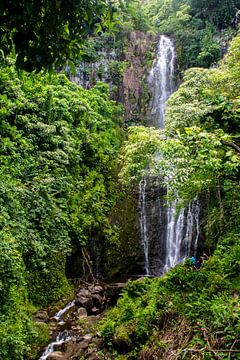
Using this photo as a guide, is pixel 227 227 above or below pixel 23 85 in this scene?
below

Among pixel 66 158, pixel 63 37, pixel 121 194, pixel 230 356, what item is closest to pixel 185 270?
pixel 230 356

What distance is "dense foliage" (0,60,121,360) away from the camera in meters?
6.92

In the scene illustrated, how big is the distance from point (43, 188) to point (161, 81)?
1289 cm

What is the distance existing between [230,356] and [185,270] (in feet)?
9.35

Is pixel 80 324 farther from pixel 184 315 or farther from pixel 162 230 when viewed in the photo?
pixel 162 230

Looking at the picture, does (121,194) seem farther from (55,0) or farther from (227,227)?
(55,0)

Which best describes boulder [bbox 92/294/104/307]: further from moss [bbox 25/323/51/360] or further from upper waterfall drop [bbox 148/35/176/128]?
upper waterfall drop [bbox 148/35/176/128]

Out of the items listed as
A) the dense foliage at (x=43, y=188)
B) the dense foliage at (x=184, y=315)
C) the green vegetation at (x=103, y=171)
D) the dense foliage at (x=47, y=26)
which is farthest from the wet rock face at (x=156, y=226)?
the dense foliage at (x=47, y=26)

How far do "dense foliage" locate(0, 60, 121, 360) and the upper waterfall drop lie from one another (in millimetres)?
4802

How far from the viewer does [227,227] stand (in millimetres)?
8125

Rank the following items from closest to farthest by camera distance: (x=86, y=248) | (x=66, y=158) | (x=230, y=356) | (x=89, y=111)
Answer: (x=230, y=356) < (x=66, y=158) < (x=86, y=248) < (x=89, y=111)

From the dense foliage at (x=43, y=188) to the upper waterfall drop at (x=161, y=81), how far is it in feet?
15.8

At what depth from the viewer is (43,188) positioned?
906 cm

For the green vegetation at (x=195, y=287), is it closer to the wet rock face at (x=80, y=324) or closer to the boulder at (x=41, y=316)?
the wet rock face at (x=80, y=324)
